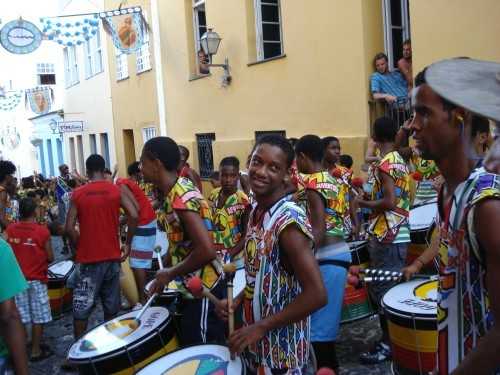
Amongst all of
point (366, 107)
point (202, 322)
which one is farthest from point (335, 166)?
point (202, 322)

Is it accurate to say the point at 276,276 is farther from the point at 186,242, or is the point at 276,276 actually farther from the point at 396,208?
the point at 396,208

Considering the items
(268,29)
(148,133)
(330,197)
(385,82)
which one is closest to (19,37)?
(148,133)

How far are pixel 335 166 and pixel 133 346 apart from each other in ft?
11.6

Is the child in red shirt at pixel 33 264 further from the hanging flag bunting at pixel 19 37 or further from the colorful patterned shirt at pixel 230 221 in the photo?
the hanging flag bunting at pixel 19 37

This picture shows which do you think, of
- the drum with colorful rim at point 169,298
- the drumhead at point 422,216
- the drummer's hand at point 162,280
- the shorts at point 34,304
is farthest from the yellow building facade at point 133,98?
the drummer's hand at point 162,280

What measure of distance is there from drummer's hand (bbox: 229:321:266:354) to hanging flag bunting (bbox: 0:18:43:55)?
45.2 ft

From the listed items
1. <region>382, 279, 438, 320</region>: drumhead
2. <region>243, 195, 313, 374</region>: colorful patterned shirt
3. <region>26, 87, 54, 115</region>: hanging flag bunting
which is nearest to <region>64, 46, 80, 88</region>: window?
<region>26, 87, 54, 115</region>: hanging flag bunting

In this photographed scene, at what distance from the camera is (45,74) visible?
29250mm

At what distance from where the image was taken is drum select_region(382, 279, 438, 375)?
10.4ft

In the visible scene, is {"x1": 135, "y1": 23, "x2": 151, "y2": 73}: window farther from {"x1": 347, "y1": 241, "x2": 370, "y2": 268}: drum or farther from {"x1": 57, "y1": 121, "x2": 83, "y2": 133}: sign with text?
{"x1": 347, "y1": 241, "x2": 370, "y2": 268}: drum

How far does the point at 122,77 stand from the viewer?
18.5 meters

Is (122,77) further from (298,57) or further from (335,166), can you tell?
(335,166)

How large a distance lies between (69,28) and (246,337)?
12.5 metres

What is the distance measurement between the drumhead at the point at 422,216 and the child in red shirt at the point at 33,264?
11.1ft
